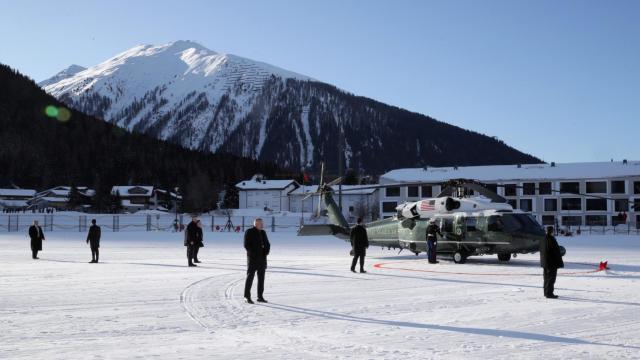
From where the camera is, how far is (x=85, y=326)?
925cm

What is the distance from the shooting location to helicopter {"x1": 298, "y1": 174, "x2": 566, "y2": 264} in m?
20.3

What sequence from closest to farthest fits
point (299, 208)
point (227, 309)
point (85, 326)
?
1. point (85, 326)
2. point (227, 309)
3. point (299, 208)

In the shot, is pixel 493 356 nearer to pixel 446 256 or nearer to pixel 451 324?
pixel 451 324

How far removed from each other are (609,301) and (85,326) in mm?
9493

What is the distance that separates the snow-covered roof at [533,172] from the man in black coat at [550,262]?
65.9m

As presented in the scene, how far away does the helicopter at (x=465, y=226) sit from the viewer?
66.7 feet

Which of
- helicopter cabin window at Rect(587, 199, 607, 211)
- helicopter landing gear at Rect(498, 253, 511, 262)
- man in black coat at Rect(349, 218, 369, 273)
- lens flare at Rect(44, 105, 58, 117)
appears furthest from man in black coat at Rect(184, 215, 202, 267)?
lens flare at Rect(44, 105, 58, 117)

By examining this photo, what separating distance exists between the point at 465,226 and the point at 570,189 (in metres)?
61.6

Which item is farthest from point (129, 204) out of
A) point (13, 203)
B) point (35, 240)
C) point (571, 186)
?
point (35, 240)

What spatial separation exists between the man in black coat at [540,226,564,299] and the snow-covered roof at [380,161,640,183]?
65.9 m

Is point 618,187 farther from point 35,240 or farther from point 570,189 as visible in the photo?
point 35,240

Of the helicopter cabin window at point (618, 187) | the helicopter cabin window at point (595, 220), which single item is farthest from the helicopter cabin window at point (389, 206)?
the helicopter cabin window at point (618, 187)

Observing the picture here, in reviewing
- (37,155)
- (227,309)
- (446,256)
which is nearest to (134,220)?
(446,256)

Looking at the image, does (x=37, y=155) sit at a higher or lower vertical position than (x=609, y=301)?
higher
